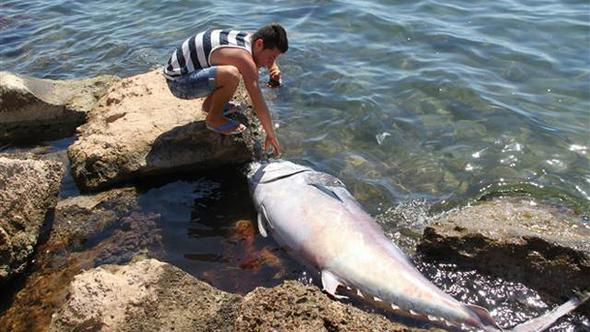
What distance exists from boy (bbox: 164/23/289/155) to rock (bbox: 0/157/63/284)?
1548mm

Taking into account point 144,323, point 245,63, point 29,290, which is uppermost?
point 245,63

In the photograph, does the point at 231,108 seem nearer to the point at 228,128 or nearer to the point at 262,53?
the point at 228,128

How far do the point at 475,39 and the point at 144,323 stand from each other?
7.11m

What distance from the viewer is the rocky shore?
10.9 ft

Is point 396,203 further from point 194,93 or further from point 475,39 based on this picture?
point 475,39

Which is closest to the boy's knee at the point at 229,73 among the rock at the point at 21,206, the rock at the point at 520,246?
the rock at the point at 21,206

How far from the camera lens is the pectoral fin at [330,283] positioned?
392cm

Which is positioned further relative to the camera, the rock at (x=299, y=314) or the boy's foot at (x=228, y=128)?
the boy's foot at (x=228, y=128)

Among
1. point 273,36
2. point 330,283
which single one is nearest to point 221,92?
point 273,36

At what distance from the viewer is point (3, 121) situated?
6707 millimetres

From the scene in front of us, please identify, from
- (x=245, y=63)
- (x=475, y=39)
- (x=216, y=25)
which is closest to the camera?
(x=245, y=63)

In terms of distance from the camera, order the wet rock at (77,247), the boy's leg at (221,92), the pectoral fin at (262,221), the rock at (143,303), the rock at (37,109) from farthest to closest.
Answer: the rock at (37,109)
the boy's leg at (221,92)
the pectoral fin at (262,221)
the wet rock at (77,247)
the rock at (143,303)

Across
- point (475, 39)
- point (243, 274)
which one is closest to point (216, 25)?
point (475, 39)

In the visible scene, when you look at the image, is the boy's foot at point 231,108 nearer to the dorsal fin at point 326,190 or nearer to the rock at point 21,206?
the dorsal fin at point 326,190
